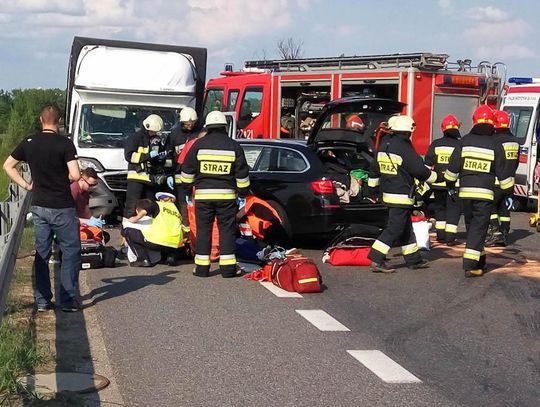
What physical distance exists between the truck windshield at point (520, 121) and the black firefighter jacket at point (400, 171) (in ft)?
→ 22.2

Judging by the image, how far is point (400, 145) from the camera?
9914 millimetres

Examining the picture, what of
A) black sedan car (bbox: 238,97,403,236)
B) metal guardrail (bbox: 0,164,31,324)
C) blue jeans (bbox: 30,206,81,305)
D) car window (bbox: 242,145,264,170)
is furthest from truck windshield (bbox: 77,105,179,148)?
blue jeans (bbox: 30,206,81,305)

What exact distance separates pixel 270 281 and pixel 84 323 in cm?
257

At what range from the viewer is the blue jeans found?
7.53 meters

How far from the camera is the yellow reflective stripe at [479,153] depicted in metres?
9.71

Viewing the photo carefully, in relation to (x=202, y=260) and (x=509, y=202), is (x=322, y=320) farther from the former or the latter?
(x=509, y=202)

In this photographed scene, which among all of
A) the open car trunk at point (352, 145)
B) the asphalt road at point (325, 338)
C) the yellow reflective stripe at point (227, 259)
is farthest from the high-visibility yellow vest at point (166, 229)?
the open car trunk at point (352, 145)

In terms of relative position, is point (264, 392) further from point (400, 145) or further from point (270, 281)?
point (400, 145)

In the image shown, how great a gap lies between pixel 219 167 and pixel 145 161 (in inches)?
98.5

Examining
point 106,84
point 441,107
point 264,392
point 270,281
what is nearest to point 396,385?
point 264,392

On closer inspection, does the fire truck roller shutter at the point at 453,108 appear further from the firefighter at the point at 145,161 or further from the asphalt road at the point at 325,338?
the asphalt road at the point at 325,338

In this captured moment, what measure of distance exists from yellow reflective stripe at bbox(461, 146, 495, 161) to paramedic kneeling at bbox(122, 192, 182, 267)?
347 cm

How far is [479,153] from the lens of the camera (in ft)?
32.0

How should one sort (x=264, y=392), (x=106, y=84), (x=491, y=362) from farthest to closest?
1. (x=106, y=84)
2. (x=491, y=362)
3. (x=264, y=392)
